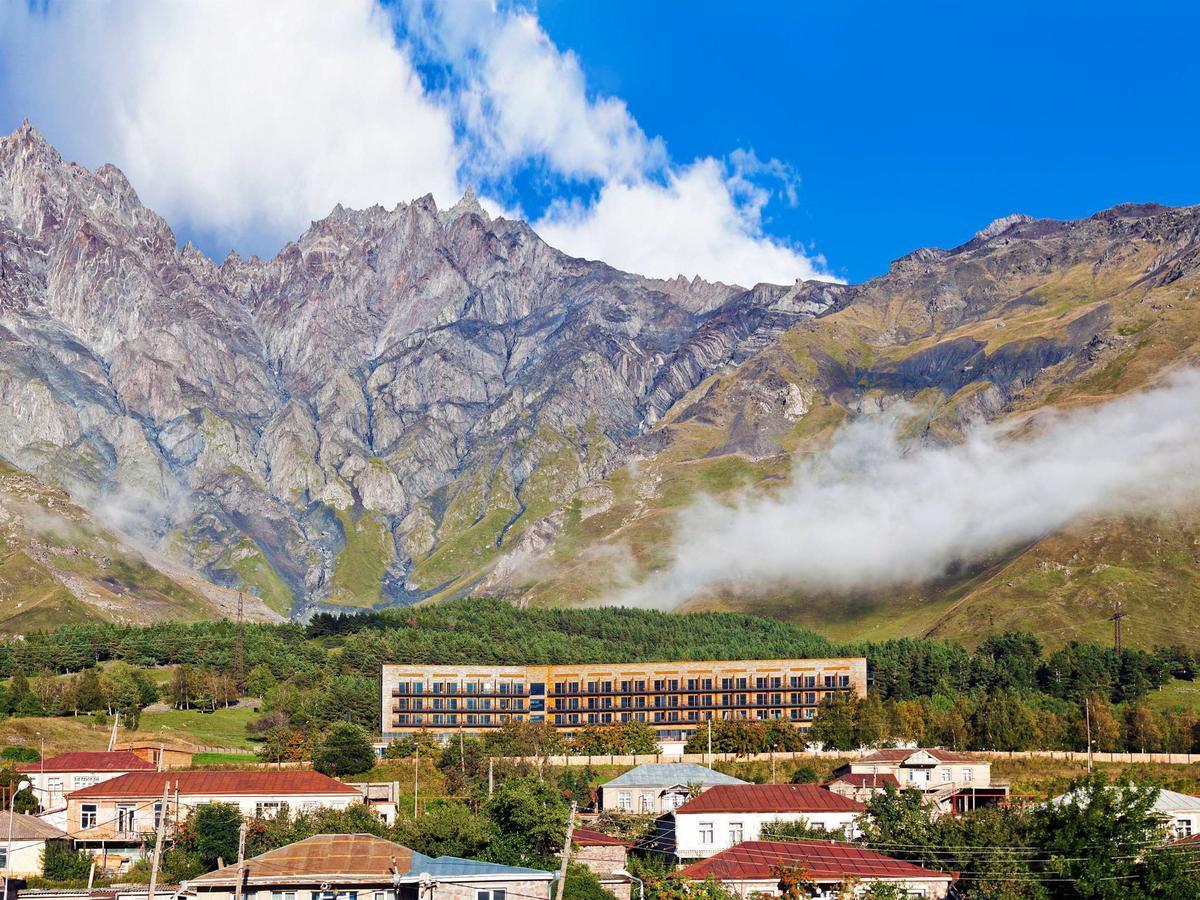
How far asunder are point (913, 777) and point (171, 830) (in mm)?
72852

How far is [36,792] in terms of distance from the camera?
392 ft

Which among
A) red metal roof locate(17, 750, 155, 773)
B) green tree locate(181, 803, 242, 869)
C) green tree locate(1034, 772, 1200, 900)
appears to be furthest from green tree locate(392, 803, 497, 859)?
red metal roof locate(17, 750, 155, 773)

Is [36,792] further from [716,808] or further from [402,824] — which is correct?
[716,808]

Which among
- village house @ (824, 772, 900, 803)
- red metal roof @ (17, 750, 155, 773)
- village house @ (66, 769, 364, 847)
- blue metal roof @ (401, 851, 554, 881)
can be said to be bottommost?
blue metal roof @ (401, 851, 554, 881)

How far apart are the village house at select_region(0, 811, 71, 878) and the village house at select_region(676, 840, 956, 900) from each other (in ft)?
142

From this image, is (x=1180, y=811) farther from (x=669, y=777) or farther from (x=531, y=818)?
(x=531, y=818)

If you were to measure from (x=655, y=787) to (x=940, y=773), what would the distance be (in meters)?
31.3

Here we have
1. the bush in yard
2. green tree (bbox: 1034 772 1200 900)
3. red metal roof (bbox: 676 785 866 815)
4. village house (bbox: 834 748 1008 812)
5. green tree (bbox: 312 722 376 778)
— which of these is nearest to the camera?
green tree (bbox: 1034 772 1200 900)

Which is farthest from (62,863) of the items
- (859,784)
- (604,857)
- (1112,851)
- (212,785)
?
(859,784)

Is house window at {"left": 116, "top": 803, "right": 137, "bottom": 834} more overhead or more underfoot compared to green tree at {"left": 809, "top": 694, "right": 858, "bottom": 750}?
more underfoot

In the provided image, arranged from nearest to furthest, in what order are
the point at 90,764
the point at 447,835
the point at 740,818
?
the point at 447,835
the point at 740,818
the point at 90,764

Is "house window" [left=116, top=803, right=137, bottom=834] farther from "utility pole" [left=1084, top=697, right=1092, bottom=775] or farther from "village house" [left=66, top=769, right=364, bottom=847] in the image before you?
"utility pole" [left=1084, top=697, right=1092, bottom=775]

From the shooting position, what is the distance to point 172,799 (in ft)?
343

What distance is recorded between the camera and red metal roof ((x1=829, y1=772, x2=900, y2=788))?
128 meters
